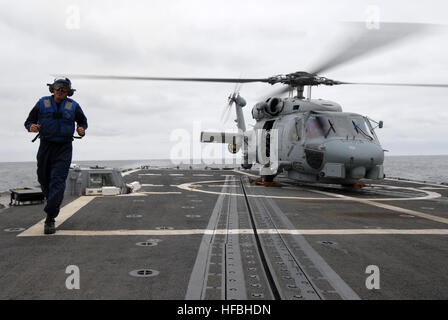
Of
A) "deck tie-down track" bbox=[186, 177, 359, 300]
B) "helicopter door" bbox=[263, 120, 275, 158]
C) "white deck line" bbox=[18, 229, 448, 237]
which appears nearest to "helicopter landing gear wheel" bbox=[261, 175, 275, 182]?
"helicopter door" bbox=[263, 120, 275, 158]

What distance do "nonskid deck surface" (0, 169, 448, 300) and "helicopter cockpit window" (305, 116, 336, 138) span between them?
5.71 meters

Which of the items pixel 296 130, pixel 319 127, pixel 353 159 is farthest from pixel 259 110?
pixel 353 159

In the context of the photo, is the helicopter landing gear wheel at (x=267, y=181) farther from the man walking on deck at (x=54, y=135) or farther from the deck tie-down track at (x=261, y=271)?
the man walking on deck at (x=54, y=135)

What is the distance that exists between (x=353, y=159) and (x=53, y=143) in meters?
9.51

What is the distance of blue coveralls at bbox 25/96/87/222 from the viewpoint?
497 cm

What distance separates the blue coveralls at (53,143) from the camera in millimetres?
4973

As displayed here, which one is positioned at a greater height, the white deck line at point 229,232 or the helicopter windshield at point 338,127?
the helicopter windshield at point 338,127

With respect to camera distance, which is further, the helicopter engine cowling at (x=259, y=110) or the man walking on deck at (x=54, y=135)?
the helicopter engine cowling at (x=259, y=110)

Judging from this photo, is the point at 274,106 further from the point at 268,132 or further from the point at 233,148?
the point at 233,148

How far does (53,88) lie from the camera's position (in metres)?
5.01

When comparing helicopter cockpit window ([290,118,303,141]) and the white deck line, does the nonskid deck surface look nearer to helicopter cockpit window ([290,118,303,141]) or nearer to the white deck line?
the white deck line

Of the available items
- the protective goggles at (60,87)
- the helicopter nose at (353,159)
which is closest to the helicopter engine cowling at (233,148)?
the helicopter nose at (353,159)

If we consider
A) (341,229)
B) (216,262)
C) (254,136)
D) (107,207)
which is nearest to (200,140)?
(254,136)

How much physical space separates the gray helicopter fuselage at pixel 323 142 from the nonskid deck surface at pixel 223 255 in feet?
15.5
